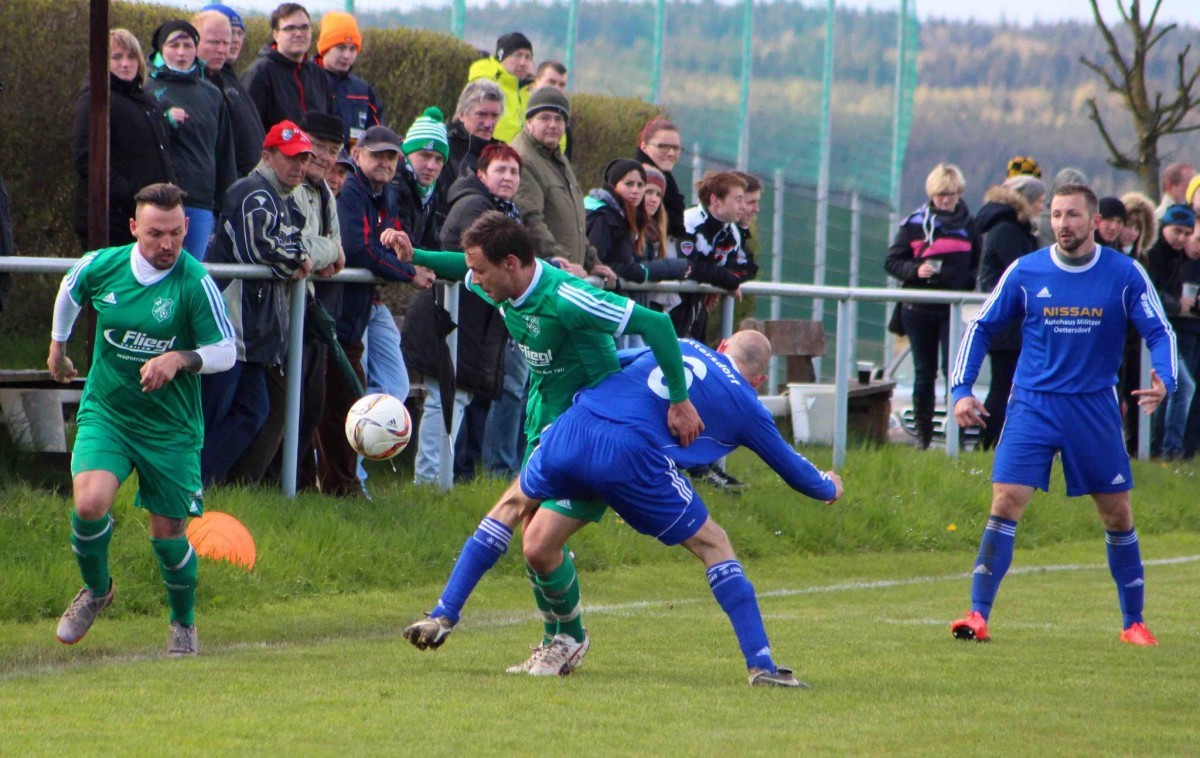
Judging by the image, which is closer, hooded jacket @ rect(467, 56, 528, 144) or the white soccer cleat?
the white soccer cleat

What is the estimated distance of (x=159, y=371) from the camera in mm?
7395

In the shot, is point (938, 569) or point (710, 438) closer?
point (710, 438)

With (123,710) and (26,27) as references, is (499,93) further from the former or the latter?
(123,710)

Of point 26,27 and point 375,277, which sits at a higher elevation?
point 26,27

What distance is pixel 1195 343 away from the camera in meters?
15.9

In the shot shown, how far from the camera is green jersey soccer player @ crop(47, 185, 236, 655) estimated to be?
757 cm

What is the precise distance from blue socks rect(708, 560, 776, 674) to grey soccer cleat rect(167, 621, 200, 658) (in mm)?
2359

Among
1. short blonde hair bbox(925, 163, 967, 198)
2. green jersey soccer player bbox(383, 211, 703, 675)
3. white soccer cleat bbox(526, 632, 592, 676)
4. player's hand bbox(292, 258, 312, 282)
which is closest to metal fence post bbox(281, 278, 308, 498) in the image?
player's hand bbox(292, 258, 312, 282)

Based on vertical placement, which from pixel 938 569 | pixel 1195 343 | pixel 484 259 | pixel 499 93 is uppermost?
pixel 499 93

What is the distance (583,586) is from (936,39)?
33.7m

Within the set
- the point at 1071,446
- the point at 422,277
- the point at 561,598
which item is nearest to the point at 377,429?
the point at 422,277

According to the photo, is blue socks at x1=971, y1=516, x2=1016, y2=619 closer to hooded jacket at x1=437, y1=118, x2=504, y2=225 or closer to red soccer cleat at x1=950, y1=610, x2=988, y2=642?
red soccer cleat at x1=950, y1=610, x2=988, y2=642

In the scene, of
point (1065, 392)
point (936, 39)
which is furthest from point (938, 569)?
point (936, 39)

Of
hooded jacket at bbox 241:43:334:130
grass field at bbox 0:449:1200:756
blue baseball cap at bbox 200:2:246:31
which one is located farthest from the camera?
hooded jacket at bbox 241:43:334:130
